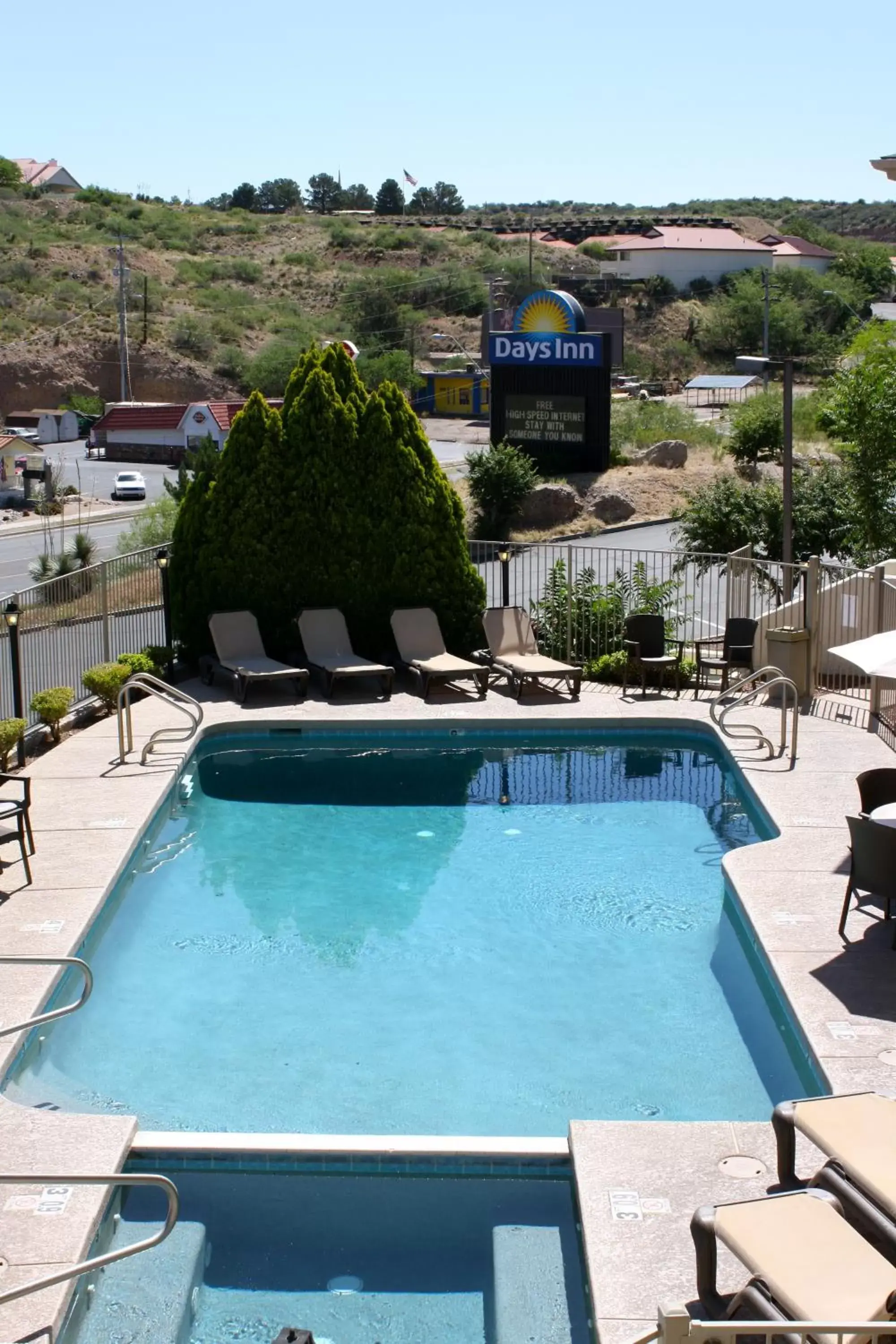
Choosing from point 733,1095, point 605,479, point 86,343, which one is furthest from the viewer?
point 86,343

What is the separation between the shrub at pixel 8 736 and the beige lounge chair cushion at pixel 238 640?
138 inches

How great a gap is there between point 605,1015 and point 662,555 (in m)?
17.8

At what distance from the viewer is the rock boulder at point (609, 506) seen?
1212 inches

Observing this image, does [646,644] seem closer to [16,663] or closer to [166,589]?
[166,589]

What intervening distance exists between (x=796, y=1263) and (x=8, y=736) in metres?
9.64

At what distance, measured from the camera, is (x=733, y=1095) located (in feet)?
26.6

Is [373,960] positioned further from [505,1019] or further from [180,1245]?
[180,1245]

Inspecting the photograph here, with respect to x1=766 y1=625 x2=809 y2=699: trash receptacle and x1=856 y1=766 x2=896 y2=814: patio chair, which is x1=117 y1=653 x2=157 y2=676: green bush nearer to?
x1=766 y1=625 x2=809 y2=699: trash receptacle

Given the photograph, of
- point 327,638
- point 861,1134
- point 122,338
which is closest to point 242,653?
point 327,638

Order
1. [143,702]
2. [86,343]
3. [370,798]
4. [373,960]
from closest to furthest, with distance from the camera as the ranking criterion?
1. [373,960]
2. [370,798]
3. [143,702]
4. [86,343]

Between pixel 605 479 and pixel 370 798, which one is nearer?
pixel 370 798

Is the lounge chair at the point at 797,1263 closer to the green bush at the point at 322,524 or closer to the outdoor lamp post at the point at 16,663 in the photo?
the outdoor lamp post at the point at 16,663

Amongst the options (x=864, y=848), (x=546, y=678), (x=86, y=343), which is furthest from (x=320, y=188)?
(x=864, y=848)

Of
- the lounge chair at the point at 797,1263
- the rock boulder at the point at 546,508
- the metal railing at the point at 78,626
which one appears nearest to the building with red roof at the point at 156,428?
the rock boulder at the point at 546,508
